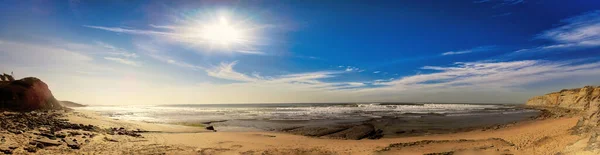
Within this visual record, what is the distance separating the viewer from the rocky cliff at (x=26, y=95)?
824 inches

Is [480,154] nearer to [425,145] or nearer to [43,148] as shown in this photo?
[425,145]

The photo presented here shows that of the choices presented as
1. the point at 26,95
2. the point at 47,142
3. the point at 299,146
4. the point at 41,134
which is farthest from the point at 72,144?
the point at 26,95

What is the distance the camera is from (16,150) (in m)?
9.93

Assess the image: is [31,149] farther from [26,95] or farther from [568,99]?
[568,99]

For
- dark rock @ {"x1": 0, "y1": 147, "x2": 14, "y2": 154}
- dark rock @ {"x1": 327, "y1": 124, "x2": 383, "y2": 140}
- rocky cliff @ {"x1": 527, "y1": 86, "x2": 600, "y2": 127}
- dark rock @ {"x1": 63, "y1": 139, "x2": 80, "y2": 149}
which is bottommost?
dark rock @ {"x1": 327, "y1": 124, "x2": 383, "y2": 140}

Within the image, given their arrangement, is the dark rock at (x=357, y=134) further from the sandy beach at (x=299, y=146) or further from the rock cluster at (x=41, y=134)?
the rock cluster at (x=41, y=134)

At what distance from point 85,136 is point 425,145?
1798 cm

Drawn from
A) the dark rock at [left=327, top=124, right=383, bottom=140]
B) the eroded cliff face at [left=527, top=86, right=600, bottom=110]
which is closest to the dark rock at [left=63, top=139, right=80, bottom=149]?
the dark rock at [left=327, top=124, right=383, bottom=140]

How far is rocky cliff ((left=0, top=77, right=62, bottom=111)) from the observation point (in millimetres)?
20922

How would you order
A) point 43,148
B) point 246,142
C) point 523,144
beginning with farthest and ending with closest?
point 246,142 → point 523,144 → point 43,148

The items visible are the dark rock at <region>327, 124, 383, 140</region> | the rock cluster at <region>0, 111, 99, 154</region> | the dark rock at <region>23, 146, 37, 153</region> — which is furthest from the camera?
the dark rock at <region>327, 124, 383, 140</region>

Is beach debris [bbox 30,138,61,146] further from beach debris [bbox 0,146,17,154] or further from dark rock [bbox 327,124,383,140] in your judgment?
dark rock [bbox 327,124,383,140]

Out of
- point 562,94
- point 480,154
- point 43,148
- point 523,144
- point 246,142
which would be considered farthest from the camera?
point 562,94

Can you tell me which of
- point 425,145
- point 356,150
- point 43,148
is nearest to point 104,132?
point 43,148
